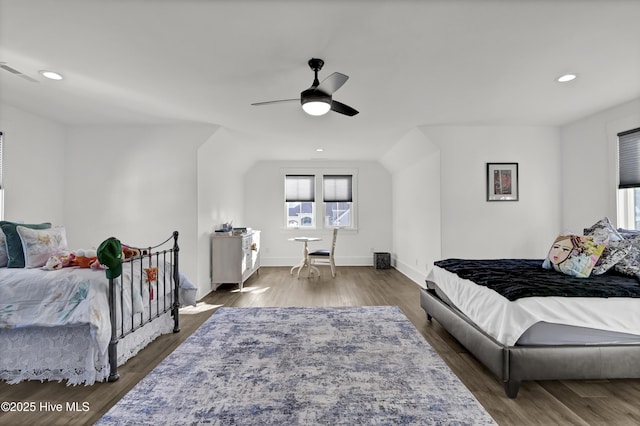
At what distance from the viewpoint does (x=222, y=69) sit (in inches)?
115

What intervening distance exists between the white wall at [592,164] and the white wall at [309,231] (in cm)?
363

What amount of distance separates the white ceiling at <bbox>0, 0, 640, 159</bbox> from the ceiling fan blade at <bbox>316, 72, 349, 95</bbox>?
280mm

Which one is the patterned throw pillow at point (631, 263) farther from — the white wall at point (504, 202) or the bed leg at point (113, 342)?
the bed leg at point (113, 342)

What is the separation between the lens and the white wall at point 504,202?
194 inches

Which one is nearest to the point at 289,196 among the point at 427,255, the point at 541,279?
the point at 427,255

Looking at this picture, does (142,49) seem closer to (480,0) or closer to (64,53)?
(64,53)

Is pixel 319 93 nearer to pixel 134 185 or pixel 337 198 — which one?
pixel 134 185

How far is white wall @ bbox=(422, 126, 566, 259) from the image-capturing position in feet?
16.2

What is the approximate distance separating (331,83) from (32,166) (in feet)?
14.1

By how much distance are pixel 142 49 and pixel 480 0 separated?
2445mm

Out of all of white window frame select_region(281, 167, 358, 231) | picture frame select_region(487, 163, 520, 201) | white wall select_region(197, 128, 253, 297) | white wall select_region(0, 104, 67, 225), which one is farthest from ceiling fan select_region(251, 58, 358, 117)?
white window frame select_region(281, 167, 358, 231)

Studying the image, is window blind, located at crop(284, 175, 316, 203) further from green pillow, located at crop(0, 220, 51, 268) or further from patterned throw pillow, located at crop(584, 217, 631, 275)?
patterned throw pillow, located at crop(584, 217, 631, 275)

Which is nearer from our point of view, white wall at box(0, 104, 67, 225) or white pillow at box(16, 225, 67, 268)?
white pillow at box(16, 225, 67, 268)

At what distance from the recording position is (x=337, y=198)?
779 centimetres
